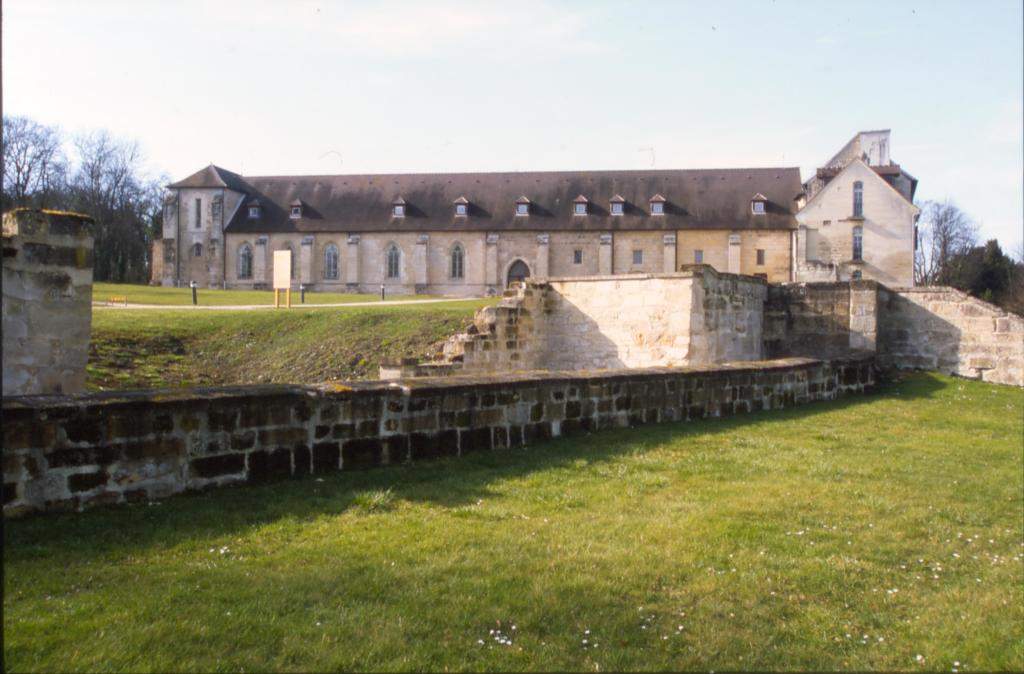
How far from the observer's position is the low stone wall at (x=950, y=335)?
708 inches

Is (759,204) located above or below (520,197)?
below

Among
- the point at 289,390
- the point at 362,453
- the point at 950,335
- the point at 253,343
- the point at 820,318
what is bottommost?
the point at 362,453

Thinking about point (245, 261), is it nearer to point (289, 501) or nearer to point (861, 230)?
point (861, 230)

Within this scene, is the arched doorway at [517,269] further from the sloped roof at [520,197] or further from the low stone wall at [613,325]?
the low stone wall at [613,325]

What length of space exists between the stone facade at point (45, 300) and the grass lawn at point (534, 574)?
4447 millimetres

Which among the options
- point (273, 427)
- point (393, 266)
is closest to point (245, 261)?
point (393, 266)

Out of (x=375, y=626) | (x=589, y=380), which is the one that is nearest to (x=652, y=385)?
(x=589, y=380)

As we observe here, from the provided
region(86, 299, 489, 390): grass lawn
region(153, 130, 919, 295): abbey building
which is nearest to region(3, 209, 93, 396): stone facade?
region(86, 299, 489, 390): grass lawn

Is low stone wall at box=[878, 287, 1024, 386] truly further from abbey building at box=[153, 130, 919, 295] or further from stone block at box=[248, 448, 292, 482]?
abbey building at box=[153, 130, 919, 295]

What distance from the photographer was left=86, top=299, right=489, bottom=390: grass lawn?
1784cm

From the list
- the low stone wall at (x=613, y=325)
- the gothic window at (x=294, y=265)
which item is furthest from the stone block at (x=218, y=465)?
the gothic window at (x=294, y=265)

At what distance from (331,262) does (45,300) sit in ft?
160

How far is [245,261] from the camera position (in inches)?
2293

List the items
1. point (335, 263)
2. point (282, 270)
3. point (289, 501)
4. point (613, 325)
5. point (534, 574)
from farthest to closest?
point (335, 263), point (282, 270), point (613, 325), point (289, 501), point (534, 574)
